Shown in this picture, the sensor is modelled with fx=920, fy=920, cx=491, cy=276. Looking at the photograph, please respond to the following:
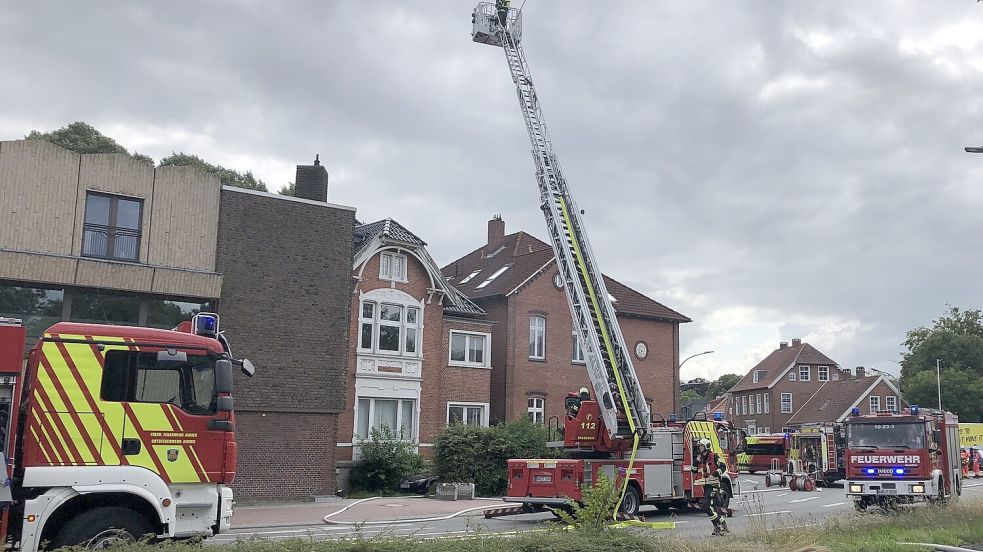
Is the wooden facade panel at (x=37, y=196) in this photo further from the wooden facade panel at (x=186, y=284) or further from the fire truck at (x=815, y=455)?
the fire truck at (x=815, y=455)

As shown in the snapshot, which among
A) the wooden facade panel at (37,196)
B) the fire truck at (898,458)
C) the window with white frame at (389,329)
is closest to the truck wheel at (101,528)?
the wooden facade panel at (37,196)

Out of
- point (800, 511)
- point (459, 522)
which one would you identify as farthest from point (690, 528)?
point (800, 511)

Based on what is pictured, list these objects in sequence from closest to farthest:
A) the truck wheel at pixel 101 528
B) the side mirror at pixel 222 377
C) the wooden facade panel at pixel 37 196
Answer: the truck wheel at pixel 101 528
the side mirror at pixel 222 377
the wooden facade panel at pixel 37 196

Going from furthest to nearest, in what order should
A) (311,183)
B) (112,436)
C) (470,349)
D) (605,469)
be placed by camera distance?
(470,349) < (311,183) < (605,469) < (112,436)

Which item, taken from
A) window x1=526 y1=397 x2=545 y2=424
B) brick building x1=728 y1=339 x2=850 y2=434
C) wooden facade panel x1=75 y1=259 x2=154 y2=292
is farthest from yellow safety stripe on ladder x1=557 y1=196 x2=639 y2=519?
brick building x1=728 y1=339 x2=850 y2=434

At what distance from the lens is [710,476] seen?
17.1 meters

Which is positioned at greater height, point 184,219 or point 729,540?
point 184,219

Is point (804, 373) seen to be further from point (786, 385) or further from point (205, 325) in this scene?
point (205, 325)

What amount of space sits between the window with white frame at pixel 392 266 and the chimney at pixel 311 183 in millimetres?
4341

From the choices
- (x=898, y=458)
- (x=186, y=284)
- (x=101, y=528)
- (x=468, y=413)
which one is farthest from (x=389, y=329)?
(x=101, y=528)

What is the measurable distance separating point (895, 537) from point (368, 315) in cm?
2023

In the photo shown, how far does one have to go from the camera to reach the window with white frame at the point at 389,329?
3011cm

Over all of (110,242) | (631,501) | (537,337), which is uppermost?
(110,242)

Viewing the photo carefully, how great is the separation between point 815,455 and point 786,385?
3986cm
